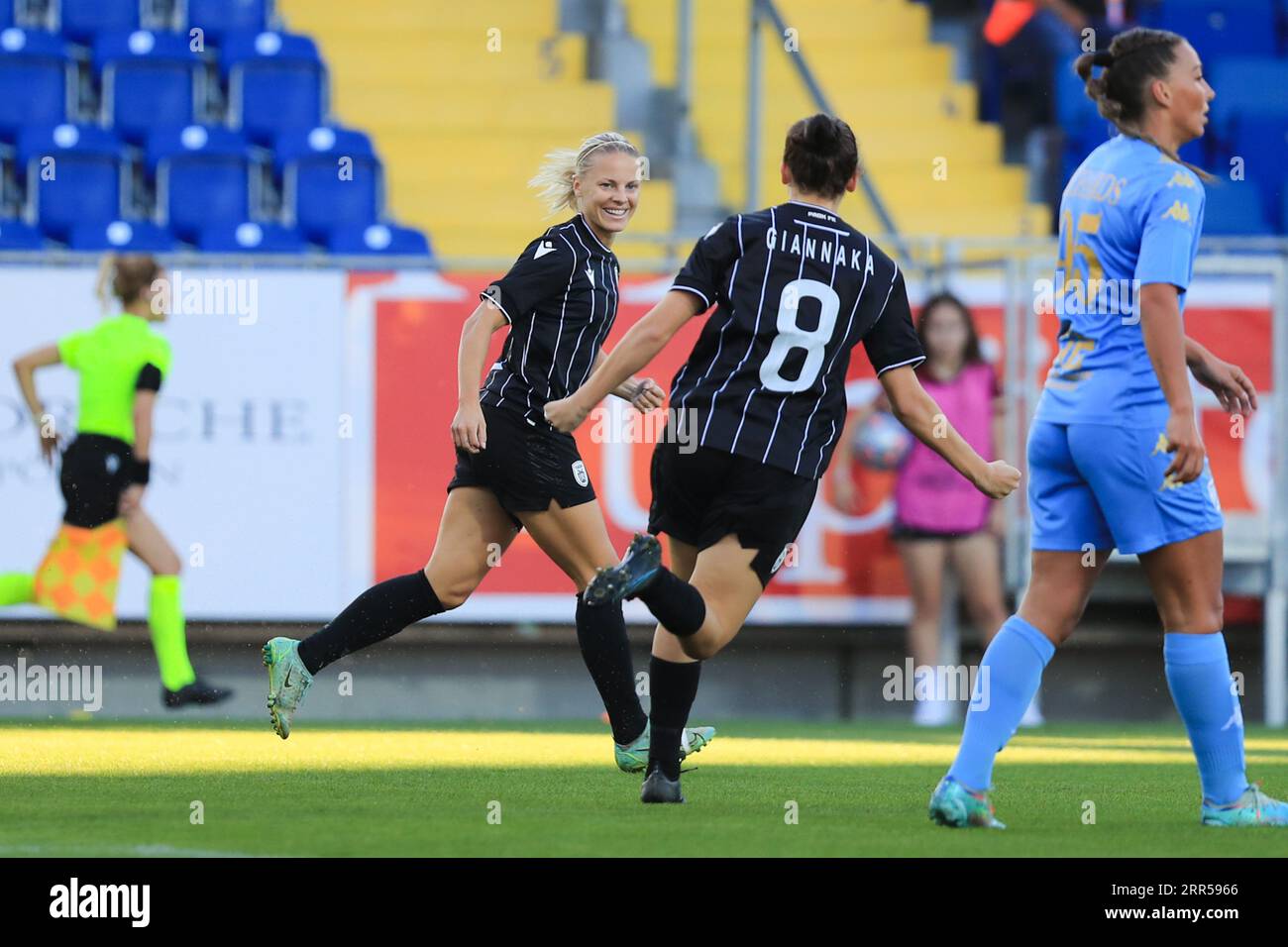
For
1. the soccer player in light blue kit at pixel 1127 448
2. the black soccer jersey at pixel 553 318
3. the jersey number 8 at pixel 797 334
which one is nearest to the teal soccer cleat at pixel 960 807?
the soccer player in light blue kit at pixel 1127 448

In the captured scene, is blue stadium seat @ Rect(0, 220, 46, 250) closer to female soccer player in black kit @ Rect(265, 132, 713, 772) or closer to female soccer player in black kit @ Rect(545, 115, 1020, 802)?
female soccer player in black kit @ Rect(265, 132, 713, 772)

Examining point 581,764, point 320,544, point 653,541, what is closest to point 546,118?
point 320,544

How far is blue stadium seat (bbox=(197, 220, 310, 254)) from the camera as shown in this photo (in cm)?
1270

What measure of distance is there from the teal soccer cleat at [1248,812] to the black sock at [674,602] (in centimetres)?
137

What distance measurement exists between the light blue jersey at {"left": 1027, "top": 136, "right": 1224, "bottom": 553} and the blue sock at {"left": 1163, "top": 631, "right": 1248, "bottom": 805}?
11.9 inches

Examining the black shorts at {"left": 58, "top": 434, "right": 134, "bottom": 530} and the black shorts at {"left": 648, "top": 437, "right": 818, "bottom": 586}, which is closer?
the black shorts at {"left": 648, "top": 437, "right": 818, "bottom": 586}

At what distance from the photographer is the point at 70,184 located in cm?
1323

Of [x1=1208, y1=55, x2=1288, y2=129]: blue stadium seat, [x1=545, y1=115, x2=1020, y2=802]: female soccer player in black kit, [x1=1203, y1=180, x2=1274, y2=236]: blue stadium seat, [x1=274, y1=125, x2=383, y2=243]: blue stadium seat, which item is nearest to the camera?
[x1=545, y1=115, x2=1020, y2=802]: female soccer player in black kit

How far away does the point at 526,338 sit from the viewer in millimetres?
6863

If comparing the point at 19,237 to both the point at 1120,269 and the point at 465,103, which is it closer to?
the point at 465,103

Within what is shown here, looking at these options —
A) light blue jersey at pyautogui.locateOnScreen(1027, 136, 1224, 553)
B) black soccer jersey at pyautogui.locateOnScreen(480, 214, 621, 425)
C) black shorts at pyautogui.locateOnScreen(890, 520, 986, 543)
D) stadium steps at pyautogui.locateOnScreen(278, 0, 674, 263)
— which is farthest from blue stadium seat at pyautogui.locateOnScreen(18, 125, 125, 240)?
light blue jersey at pyautogui.locateOnScreen(1027, 136, 1224, 553)

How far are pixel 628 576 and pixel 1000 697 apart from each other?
96cm

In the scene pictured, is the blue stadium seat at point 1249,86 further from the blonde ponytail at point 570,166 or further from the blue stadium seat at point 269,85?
the blonde ponytail at point 570,166
